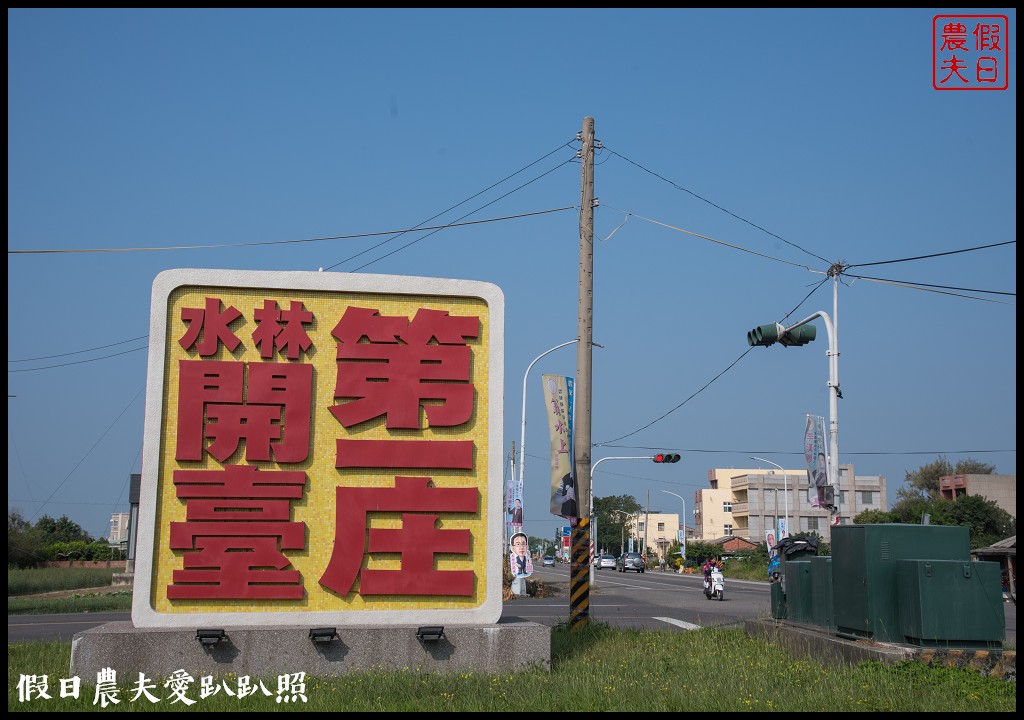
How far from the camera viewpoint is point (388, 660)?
11.4 metres

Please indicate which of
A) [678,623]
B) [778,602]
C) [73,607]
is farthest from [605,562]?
[778,602]

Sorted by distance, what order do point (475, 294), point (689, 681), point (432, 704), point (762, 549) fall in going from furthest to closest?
point (762, 549) → point (475, 294) → point (689, 681) → point (432, 704)

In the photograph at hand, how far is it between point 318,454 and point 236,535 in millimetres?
1368

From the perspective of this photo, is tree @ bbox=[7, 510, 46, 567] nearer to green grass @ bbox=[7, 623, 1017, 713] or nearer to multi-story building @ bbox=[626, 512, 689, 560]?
green grass @ bbox=[7, 623, 1017, 713]

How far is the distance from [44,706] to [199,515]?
270 cm

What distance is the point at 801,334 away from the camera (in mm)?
17969

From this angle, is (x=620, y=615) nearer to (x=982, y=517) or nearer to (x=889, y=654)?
(x=889, y=654)

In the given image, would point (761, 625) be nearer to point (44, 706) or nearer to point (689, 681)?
point (689, 681)

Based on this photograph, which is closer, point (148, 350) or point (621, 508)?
point (148, 350)

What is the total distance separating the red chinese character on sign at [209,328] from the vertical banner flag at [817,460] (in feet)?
39.6

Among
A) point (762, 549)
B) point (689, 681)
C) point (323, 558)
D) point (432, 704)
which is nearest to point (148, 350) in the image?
point (323, 558)

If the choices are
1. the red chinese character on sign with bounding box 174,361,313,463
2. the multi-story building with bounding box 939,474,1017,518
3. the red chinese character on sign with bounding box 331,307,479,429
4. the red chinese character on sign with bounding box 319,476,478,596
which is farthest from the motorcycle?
the multi-story building with bounding box 939,474,1017,518

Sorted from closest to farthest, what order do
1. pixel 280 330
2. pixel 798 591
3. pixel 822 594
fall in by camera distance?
pixel 280 330 → pixel 822 594 → pixel 798 591

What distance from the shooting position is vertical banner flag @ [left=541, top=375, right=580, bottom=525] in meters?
15.5
